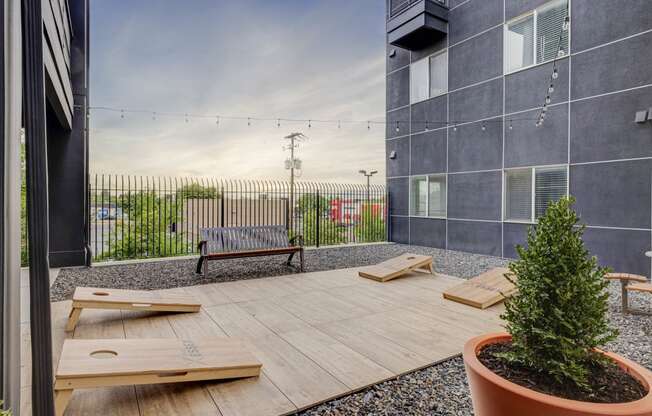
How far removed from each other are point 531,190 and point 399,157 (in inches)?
154

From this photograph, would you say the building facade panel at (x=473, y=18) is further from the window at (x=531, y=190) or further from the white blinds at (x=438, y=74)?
the window at (x=531, y=190)

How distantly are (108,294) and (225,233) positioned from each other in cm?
258

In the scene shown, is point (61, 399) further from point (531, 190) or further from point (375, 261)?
point (531, 190)

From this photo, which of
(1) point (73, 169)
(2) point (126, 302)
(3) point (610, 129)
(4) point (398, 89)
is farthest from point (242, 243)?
(4) point (398, 89)

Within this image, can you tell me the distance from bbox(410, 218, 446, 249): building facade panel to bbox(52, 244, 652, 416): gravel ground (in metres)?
0.34

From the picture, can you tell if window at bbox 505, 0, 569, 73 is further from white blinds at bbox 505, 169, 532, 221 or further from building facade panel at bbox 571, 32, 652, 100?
white blinds at bbox 505, 169, 532, 221

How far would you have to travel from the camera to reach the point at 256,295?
15.7 ft

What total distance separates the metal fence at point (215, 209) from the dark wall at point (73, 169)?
1.32 feet

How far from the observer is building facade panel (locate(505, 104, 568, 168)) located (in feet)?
22.6

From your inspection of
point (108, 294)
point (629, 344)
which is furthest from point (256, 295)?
point (629, 344)

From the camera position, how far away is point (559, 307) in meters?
1.61

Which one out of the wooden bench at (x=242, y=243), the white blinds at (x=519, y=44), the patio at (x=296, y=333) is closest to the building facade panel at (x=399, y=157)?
the white blinds at (x=519, y=44)

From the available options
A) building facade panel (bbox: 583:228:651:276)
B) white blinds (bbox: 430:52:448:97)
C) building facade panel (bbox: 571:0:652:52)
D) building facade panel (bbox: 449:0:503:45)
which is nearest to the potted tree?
building facade panel (bbox: 583:228:651:276)

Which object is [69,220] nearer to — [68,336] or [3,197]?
[68,336]
